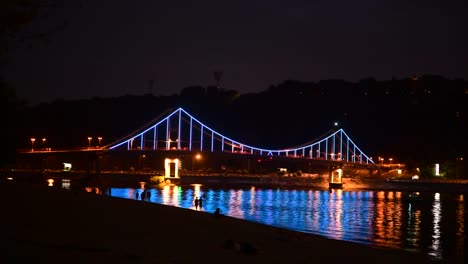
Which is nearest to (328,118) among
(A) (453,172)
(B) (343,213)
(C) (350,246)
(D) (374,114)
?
(D) (374,114)

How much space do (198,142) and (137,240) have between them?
321 feet

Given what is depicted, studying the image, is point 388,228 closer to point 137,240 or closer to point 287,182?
point 137,240

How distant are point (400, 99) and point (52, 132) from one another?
78667 millimetres

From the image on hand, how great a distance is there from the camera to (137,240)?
561 inches

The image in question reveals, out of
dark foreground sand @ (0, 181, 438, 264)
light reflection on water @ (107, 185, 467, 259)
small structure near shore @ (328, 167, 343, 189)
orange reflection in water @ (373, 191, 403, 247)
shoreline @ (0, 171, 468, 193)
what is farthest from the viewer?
shoreline @ (0, 171, 468, 193)

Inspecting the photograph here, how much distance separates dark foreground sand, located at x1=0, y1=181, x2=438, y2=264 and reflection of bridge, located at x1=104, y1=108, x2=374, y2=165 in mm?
68309

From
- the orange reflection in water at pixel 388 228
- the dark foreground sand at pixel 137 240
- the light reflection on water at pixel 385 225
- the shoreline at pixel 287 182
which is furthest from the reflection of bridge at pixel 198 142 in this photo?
the dark foreground sand at pixel 137 240

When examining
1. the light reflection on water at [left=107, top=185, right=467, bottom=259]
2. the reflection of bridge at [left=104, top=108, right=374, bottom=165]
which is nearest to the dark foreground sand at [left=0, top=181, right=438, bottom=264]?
the light reflection on water at [left=107, top=185, right=467, bottom=259]

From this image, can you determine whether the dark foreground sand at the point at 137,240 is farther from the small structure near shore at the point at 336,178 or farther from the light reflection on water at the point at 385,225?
the small structure near shore at the point at 336,178

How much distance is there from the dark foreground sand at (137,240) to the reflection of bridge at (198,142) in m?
68.3

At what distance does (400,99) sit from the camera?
160 m

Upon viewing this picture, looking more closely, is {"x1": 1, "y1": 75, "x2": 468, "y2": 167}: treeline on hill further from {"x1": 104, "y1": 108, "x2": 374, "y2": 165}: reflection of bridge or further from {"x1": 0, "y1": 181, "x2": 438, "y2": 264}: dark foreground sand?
{"x1": 0, "y1": 181, "x2": 438, "y2": 264}: dark foreground sand

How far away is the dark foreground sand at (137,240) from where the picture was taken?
1184 centimetres

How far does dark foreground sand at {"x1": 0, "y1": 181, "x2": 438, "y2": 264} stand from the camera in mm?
11836
